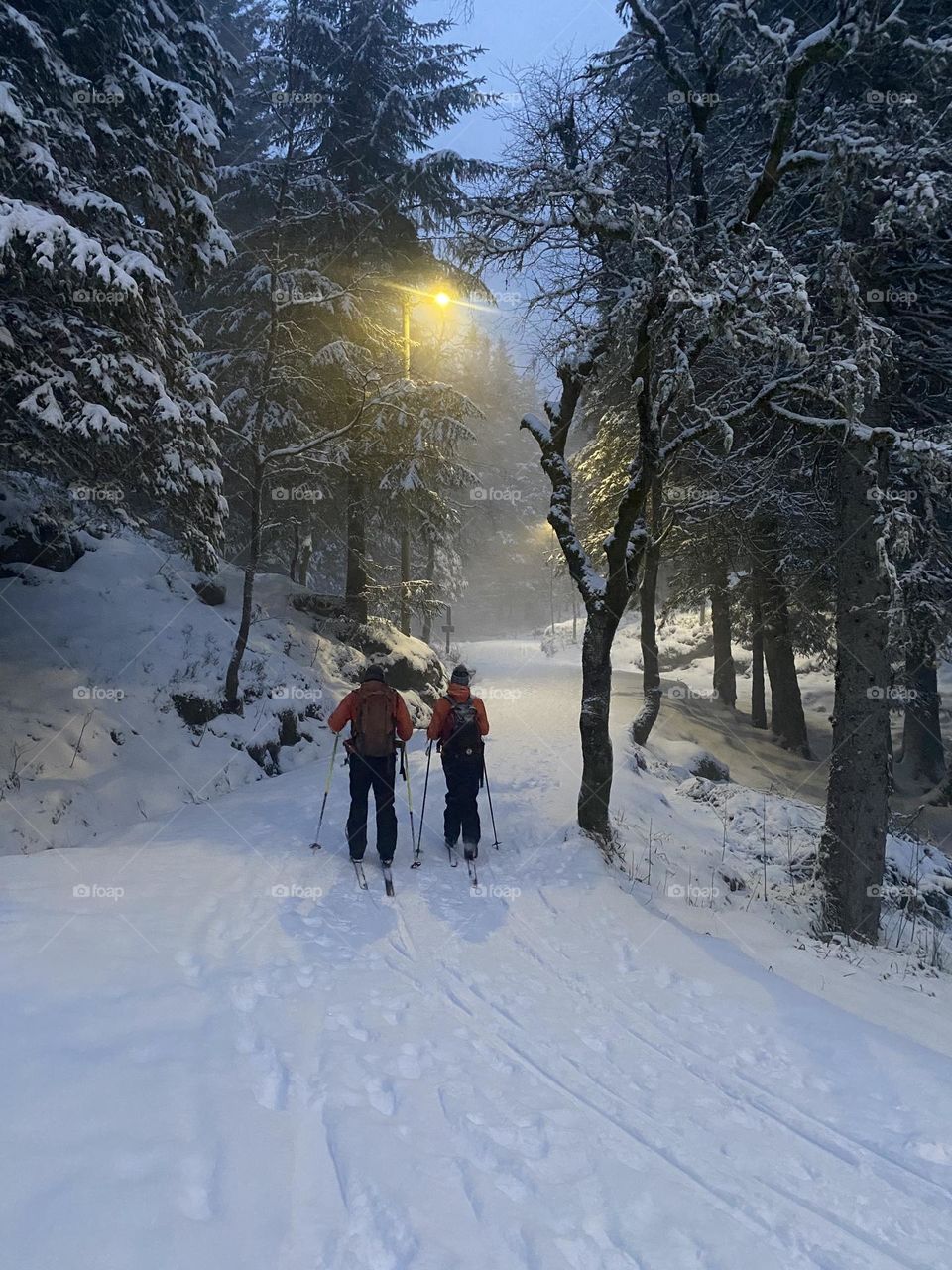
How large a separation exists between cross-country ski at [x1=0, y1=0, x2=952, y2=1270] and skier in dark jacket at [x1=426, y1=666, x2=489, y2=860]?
7cm

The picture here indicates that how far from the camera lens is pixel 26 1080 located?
3.08 metres

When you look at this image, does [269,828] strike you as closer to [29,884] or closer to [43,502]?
[29,884]

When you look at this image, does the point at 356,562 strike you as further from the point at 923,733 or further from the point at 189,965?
the point at 923,733

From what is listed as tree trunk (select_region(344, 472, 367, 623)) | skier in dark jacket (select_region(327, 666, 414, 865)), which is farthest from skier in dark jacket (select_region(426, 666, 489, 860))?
tree trunk (select_region(344, 472, 367, 623))

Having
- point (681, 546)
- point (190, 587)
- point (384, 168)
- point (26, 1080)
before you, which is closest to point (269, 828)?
point (26, 1080)

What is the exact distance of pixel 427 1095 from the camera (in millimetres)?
3564

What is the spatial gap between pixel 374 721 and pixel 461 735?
1.13 meters

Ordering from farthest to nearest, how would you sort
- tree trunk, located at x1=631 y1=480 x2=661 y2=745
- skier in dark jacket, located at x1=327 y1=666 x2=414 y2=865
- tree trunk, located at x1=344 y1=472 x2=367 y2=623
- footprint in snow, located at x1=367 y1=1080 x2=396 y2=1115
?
tree trunk, located at x1=344 y1=472 x2=367 y2=623, tree trunk, located at x1=631 y1=480 x2=661 y2=745, skier in dark jacket, located at x1=327 y1=666 x2=414 y2=865, footprint in snow, located at x1=367 y1=1080 x2=396 y2=1115

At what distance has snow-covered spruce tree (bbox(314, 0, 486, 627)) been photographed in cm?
1531

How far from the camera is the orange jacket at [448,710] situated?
26.7ft

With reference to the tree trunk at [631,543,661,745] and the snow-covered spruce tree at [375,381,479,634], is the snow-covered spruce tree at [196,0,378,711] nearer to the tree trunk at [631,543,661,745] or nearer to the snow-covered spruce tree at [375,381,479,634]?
the snow-covered spruce tree at [375,381,479,634]

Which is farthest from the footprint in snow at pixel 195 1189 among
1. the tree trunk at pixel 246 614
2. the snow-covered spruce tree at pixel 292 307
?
the snow-covered spruce tree at pixel 292 307

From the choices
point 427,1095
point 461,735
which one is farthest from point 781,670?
point 427,1095

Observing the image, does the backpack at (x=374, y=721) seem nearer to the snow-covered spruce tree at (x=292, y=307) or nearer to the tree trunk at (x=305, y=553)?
the snow-covered spruce tree at (x=292, y=307)
